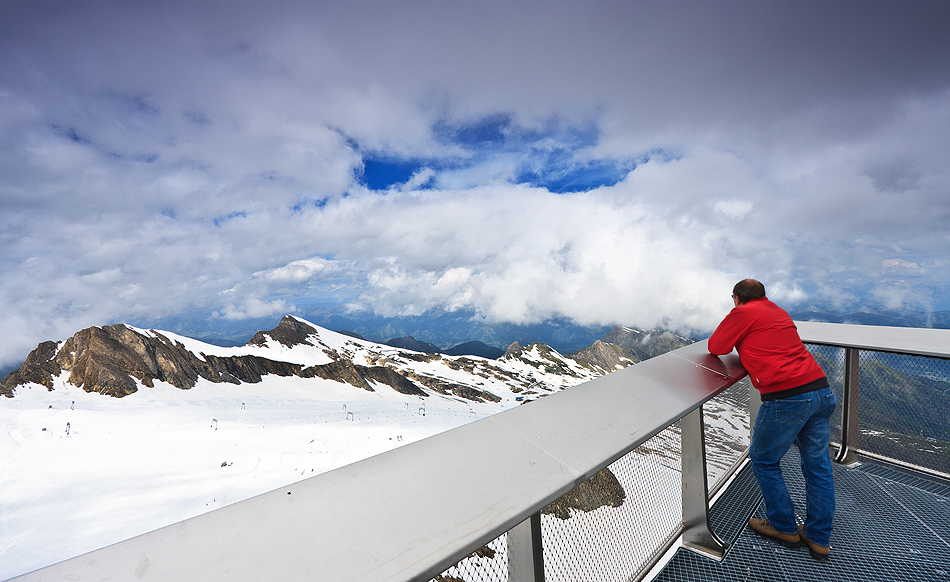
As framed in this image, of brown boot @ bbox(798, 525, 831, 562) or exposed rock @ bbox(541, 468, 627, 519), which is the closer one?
exposed rock @ bbox(541, 468, 627, 519)

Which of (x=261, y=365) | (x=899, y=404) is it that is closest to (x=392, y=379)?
(x=261, y=365)

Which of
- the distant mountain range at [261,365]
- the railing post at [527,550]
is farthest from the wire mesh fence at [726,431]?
the distant mountain range at [261,365]

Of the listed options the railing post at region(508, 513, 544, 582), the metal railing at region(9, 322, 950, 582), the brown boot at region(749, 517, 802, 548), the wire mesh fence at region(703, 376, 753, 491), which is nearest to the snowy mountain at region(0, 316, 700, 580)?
the wire mesh fence at region(703, 376, 753, 491)

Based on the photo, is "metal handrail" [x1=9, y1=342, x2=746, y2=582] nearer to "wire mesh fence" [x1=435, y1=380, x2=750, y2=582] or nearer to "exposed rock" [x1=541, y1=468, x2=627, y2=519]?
"wire mesh fence" [x1=435, y1=380, x2=750, y2=582]

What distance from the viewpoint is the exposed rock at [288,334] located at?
100463 mm

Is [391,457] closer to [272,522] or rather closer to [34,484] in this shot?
[272,522]

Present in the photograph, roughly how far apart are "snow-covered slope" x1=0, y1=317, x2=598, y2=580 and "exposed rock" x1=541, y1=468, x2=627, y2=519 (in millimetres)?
25580

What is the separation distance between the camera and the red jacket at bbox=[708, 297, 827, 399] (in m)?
2.36

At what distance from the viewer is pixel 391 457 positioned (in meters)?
1.25

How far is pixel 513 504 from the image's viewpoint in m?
1.02

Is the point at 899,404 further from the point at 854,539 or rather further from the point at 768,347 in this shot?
the point at 768,347

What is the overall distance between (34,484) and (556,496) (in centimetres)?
7408

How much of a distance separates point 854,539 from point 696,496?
1169 millimetres

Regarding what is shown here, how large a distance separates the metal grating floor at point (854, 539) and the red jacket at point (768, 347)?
93 cm
